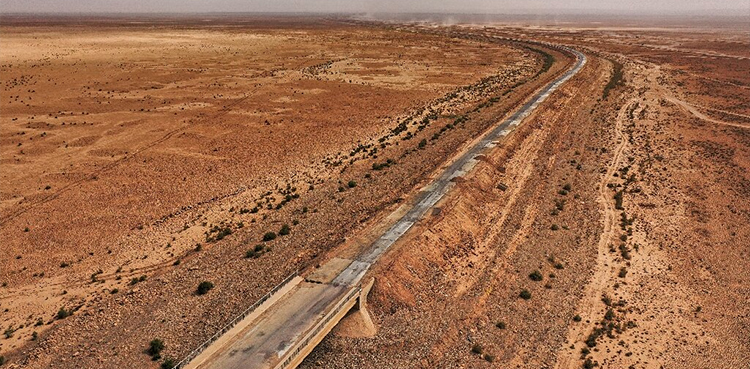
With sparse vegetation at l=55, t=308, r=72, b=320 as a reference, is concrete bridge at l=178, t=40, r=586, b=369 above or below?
above

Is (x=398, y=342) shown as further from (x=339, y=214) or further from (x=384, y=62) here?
(x=384, y=62)

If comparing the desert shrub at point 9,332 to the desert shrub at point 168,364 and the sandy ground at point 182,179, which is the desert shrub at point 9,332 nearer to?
the sandy ground at point 182,179

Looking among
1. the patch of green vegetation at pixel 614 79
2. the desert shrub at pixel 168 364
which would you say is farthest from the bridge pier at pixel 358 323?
the patch of green vegetation at pixel 614 79

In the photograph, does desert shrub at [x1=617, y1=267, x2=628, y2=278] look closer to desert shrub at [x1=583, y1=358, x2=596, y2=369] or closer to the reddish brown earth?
the reddish brown earth

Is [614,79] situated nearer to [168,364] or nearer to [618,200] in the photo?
[618,200]

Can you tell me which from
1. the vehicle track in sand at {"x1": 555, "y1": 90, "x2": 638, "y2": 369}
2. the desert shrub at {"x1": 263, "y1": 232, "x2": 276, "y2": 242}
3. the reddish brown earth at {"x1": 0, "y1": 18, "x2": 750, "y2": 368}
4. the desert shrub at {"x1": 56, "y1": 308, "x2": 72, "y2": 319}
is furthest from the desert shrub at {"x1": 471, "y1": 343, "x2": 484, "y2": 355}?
the desert shrub at {"x1": 56, "y1": 308, "x2": 72, "y2": 319}
